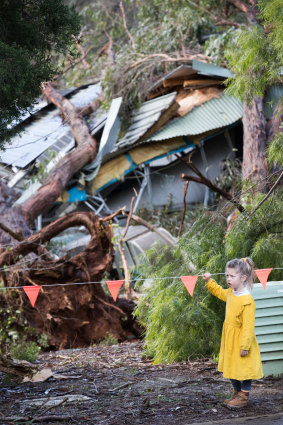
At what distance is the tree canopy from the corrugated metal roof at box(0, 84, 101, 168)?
8.38 metres

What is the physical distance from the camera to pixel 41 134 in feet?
55.4

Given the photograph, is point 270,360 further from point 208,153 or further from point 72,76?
point 72,76

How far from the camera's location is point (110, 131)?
55.0 ft

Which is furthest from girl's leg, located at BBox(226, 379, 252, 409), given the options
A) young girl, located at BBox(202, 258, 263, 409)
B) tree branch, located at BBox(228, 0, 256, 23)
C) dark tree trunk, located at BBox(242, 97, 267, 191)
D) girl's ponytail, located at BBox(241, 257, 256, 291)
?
tree branch, located at BBox(228, 0, 256, 23)

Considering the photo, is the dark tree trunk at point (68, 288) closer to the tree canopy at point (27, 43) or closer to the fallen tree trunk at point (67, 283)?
the fallen tree trunk at point (67, 283)

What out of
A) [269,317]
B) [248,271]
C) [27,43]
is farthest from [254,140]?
[27,43]

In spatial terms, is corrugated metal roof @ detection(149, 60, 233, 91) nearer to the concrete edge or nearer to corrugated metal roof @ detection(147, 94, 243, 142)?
corrugated metal roof @ detection(147, 94, 243, 142)

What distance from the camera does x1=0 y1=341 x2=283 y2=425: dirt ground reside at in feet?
16.1

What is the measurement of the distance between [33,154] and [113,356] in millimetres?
8616

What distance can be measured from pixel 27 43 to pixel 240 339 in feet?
11.5

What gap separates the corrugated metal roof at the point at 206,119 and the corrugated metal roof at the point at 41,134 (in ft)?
9.49

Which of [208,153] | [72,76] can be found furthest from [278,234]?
[72,76]

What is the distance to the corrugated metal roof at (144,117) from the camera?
53.9 feet

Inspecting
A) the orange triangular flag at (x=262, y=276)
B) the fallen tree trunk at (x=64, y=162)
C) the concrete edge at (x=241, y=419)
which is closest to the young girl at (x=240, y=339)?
the concrete edge at (x=241, y=419)
